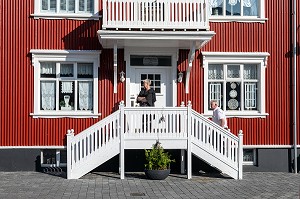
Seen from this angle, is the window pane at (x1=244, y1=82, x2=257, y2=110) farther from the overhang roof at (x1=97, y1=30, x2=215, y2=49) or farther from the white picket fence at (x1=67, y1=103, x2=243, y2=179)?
the overhang roof at (x1=97, y1=30, x2=215, y2=49)

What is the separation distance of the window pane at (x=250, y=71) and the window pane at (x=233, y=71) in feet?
0.90

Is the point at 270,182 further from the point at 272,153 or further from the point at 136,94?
the point at 136,94

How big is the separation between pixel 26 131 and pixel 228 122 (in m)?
6.71

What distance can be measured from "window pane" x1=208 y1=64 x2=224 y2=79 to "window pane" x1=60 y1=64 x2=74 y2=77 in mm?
4675

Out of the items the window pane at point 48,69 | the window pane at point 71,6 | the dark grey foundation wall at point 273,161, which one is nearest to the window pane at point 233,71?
the dark grey foundation wall at point 273,161

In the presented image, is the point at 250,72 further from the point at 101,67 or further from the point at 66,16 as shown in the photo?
the point at 66,16

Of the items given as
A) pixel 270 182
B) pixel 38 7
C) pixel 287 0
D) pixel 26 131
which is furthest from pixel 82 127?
pixel 287 0

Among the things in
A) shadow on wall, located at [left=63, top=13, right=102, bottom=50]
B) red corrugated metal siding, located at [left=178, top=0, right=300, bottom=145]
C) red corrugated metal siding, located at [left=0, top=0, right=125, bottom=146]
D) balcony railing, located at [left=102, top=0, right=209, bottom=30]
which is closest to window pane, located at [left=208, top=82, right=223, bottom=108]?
red corrugated metal siding, located at [left=178, top=0, right=300, bottom=145]

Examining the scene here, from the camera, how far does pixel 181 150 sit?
1683 centimetres

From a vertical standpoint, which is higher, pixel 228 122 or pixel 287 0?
pixel 287 0

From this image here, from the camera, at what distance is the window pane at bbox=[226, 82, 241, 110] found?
17.9 m

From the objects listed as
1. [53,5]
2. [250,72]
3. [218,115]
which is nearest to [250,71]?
[250,72]

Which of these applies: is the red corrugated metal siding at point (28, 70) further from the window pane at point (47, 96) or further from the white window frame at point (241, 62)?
the white window frame at point (241, 62)

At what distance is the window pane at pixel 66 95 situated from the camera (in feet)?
57.1
